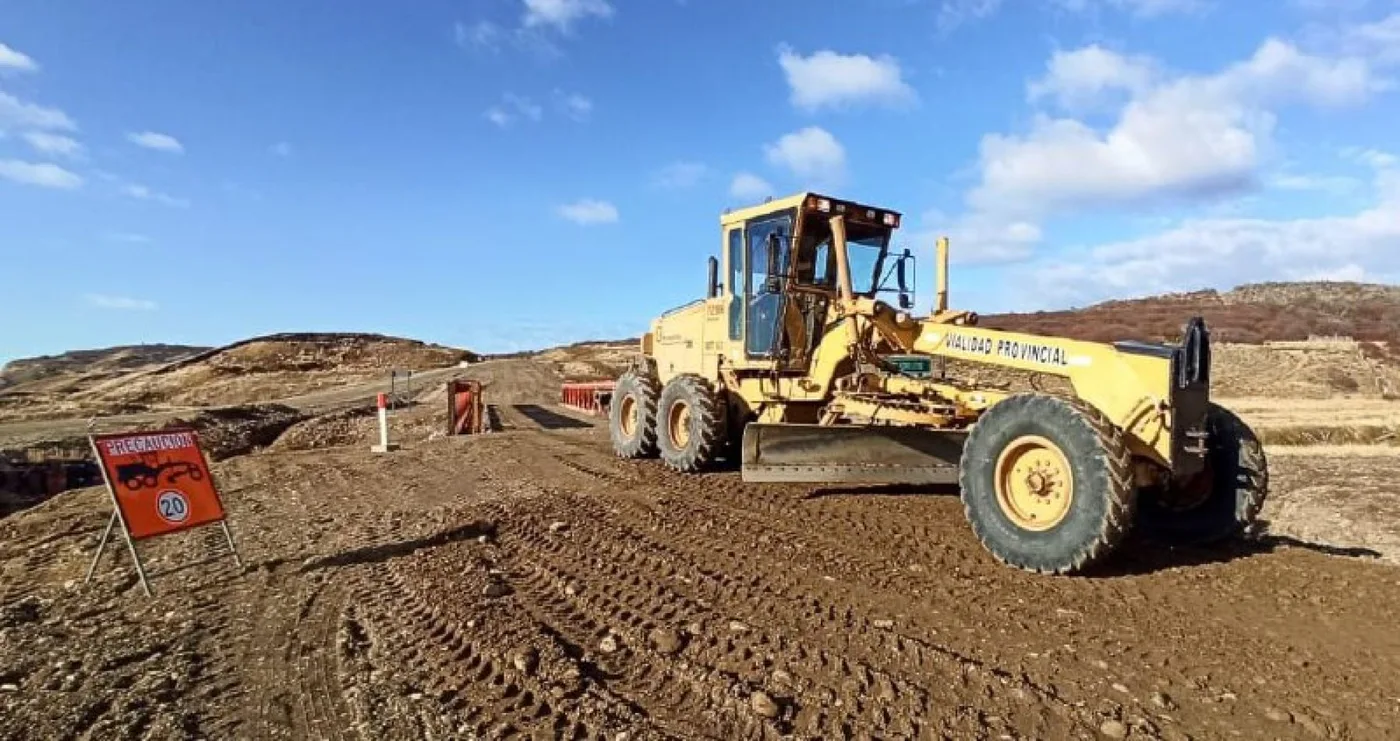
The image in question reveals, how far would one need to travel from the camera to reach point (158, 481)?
20.4 ft

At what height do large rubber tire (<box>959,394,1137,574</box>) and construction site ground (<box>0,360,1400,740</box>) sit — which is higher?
large rubber tire (<box>959,394,1137,574</box>)

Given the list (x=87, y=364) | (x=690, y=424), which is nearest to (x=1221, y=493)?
(x=690, y=424)

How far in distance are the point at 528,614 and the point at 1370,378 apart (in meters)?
30.4

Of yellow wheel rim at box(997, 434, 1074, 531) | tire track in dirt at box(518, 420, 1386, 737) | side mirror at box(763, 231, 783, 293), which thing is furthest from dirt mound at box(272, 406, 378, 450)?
yellow wheel rim at box(997, 434, 1074, 531)

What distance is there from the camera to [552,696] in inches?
142

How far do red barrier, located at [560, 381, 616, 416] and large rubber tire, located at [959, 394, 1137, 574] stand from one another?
15.6 m

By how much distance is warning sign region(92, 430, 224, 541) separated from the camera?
587cm

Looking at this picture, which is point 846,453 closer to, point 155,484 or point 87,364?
point 155,484

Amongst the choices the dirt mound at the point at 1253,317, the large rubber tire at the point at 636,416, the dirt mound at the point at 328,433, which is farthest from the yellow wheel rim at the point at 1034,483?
the dirt mound at the point at 1253,317

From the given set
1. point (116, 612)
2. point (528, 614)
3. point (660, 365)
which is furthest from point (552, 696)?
point (660, 365)

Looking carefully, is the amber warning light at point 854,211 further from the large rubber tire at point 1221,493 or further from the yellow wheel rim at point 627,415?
the yellow wheel rim at point 627,415

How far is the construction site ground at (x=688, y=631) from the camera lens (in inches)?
136

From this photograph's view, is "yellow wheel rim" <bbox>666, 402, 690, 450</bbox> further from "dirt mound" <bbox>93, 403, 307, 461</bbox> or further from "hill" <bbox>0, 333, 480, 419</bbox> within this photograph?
"hill" <bbox>0, 333, 480, 419</bbox>

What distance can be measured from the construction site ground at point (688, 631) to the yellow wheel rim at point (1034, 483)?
39cm
